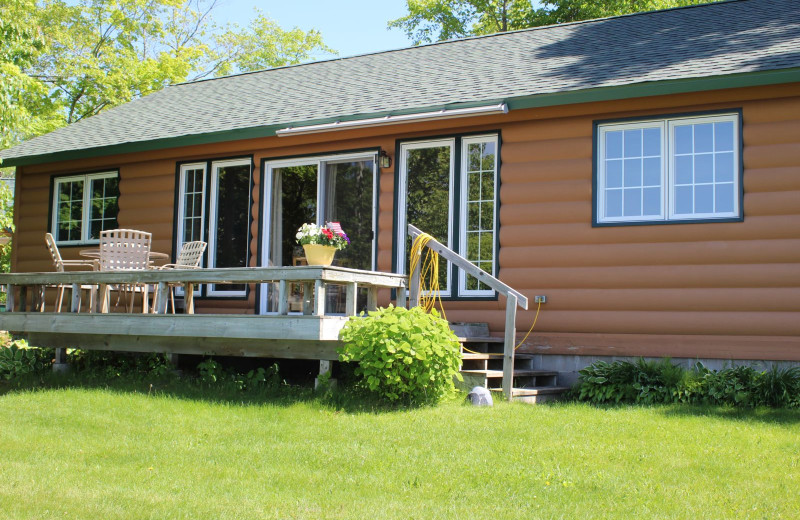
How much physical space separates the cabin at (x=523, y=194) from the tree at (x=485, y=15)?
10.6 m

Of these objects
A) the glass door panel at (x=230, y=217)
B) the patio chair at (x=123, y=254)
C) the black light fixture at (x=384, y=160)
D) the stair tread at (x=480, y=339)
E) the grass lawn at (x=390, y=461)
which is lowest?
the grass lawn at (x=390, y=461)

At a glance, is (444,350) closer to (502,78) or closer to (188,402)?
(188,402)

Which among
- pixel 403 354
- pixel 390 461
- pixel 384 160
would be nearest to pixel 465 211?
pixel 384 160

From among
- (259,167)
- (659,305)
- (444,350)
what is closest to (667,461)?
(444,350)

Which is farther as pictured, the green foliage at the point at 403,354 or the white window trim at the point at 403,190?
the white window trim at the point at 403,190

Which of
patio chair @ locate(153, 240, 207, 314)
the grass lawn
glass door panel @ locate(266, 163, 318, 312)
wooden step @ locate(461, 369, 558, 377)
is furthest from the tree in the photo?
the grass lawn

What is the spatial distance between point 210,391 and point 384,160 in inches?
139

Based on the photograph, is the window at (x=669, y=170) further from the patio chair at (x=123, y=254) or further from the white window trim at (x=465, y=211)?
the patio chair at (x=123, y=254)

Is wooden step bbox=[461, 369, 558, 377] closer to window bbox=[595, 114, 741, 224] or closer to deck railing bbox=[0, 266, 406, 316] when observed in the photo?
deck railing bbox=[0, 266, 406, 316]

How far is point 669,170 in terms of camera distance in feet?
26.3

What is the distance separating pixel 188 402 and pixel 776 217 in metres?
5.73

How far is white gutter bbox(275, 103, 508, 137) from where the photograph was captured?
8492 millimetres

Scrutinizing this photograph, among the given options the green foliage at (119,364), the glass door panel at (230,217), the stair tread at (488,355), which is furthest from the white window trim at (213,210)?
the stair tread at (488,355)

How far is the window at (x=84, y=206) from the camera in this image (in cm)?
1189
